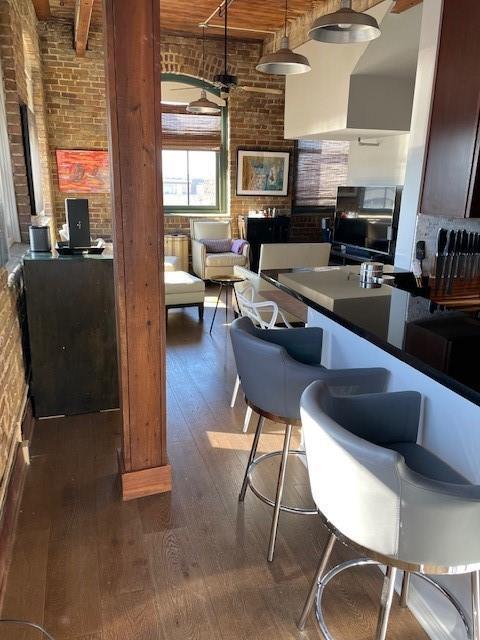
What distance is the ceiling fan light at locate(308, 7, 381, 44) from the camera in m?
2.87

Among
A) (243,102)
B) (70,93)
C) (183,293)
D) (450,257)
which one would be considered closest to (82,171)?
(70,93)

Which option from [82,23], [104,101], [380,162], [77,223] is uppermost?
[82,23]

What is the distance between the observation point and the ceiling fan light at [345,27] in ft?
9.42

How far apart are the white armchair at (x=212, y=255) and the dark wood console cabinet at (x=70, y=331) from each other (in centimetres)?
354

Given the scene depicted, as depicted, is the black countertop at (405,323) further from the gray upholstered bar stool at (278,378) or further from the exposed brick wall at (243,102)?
the exposed brick wall at (243,102)

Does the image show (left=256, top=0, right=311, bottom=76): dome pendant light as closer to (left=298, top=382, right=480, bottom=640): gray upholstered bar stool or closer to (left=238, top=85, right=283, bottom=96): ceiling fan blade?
(left=298, top=382, right=480, bottom=640): gray upholstered bar stool

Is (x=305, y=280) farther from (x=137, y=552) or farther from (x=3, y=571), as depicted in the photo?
(x=3, y=571)

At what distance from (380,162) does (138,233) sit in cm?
461

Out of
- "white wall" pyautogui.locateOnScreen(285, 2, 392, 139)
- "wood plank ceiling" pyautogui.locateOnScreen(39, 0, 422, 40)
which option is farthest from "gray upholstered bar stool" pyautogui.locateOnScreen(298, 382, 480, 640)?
"wood plank ceiling" pyautogui.locateOnScreen(39, 0, 422, 40)

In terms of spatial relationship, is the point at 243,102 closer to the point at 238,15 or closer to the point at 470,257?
the point at 238,15

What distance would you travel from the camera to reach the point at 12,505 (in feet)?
7.08

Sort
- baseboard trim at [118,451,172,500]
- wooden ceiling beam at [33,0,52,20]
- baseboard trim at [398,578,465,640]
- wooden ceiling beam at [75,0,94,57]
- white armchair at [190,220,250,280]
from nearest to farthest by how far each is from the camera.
Result: 1. baseboard trim at [398,578,465,640]
2. baseboard trim at [118,451,172,500]
3. wooden ceiling beam at [75,0,94,57]
4. wooden ceiling beam at [33,0,52,20]
5. white armchair at [190,220,250,280]

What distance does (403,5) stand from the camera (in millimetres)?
4121

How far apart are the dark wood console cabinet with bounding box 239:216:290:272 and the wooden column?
5.39 m
